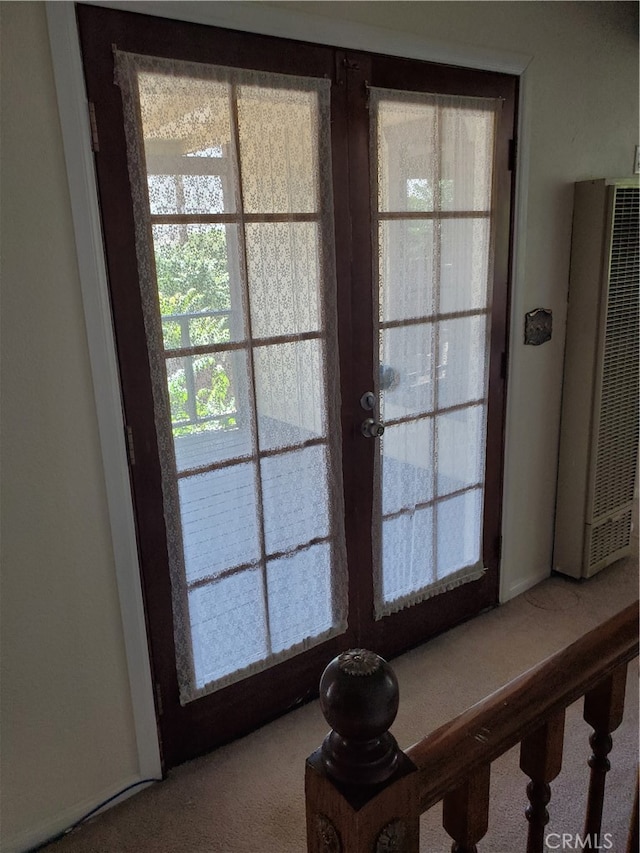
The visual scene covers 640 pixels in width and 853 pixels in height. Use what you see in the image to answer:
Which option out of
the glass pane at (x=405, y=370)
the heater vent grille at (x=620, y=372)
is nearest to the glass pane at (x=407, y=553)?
the glass pane at (x=405, y=370)

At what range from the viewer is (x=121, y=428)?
163cm

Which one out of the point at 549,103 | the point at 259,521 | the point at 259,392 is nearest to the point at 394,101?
the point at 549,103

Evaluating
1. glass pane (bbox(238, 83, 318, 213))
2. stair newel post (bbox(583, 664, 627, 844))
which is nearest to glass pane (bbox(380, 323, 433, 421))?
glass pane (bbox(238, 83, 318, 213))

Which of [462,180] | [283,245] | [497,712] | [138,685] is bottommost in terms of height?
[138,685]

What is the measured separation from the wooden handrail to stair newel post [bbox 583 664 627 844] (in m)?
0.04

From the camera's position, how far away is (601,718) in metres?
0.93

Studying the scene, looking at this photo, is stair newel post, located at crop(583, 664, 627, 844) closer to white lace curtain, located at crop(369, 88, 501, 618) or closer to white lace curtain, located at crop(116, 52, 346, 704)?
white lace curtain, located at crop(116, 52, 346, 704)

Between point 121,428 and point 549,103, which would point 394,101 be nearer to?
point 549,103

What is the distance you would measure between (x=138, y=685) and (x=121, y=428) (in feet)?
2.40

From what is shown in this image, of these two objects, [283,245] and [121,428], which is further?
[283,245]

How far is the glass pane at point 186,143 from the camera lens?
1.54m

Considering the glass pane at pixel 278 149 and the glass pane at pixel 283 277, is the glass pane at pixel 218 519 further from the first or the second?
the glass pane at pixel 278 149

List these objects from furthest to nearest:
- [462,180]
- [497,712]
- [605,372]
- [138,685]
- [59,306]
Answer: [605,372], [462,180], [138,685], [59,306], [497,712]

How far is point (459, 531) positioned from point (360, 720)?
6.48 feet
